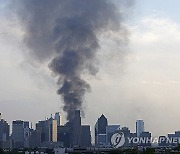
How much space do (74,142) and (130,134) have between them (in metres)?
21.6

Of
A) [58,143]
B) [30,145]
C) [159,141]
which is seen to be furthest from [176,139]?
[30,145]

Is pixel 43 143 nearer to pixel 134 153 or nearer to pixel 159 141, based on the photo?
pixel 159 141

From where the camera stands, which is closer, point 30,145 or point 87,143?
point 87,143

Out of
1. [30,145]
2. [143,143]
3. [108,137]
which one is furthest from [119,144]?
[30,145]

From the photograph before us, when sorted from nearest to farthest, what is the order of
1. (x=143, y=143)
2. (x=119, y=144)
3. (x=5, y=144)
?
(x=119, y=144)
(x=143, y=143)
(x=5, y=144)

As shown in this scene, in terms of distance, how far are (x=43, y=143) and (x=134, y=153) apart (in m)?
85.6

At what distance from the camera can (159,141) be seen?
424 ft

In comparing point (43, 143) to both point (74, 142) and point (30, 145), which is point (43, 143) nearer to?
point (30, 145)

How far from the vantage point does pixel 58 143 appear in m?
132

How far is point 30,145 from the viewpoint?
5758 inches

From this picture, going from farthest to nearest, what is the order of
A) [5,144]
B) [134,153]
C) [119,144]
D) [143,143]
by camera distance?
1. [5,144]
2. [143,143]
3. [119,144]
4. [134,153]

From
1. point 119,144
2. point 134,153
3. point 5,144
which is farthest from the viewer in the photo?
point 5,144

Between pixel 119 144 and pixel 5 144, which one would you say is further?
pixel 5 144

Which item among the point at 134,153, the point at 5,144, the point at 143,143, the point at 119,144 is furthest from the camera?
the point at 5,144
